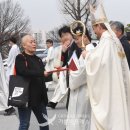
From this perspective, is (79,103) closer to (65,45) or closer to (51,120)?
(65,45)

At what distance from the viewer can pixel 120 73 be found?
525 centimetres

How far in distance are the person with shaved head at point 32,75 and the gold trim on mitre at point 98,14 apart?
3.34ft

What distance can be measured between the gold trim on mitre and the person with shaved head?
1.02 meters

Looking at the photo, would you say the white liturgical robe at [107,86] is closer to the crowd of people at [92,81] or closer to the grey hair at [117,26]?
the crowd of people at [92,81]

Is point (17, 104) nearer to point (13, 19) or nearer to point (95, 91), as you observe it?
point (95, 91)

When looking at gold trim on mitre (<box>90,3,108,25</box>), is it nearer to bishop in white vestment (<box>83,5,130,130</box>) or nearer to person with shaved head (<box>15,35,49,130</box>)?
bishop in white vestment (<box>83,5,130,130</box>)

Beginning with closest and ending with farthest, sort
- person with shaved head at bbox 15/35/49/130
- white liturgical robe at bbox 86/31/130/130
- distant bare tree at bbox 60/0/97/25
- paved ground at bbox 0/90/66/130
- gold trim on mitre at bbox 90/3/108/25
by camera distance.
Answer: white liturgical robe at bbox 86/31/130/130 → gold trim on mitre at bbox 90/3/108/25 → person with shaved head at bbox 15/35/49/130 → paved ground at bbox 0/90/66/130 → distant bare tree at bbox 60/0/97/25

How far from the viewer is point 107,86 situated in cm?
519

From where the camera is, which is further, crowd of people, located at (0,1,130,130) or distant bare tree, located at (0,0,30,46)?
distant bare tree, located at (0,0,30,46)

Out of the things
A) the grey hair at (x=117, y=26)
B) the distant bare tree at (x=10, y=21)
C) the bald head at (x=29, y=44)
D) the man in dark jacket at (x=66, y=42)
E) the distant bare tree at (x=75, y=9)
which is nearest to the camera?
the bald head at (x=29, y=44)

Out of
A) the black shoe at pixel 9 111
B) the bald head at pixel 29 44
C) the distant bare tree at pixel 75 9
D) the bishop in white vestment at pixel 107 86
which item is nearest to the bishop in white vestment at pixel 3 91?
the black shoe at pixel 9 111

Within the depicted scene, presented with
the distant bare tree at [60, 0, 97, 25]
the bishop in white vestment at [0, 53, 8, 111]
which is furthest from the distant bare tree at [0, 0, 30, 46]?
the bishop in white vestment at [0, 53, 8, 111]

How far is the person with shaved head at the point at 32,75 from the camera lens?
19.8ft

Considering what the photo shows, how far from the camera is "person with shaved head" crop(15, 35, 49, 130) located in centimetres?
603
